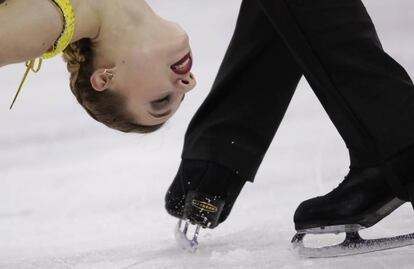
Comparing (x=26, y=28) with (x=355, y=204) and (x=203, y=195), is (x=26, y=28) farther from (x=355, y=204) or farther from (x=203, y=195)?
(x=355, y=204)

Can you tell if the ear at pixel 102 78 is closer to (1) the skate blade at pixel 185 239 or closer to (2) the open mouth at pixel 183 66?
(2) the open mouth at pixel 183 66

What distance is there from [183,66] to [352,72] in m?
0.47

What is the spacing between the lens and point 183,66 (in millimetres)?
2010

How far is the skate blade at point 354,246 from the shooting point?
1.78m

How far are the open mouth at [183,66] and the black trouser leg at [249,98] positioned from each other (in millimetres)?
180

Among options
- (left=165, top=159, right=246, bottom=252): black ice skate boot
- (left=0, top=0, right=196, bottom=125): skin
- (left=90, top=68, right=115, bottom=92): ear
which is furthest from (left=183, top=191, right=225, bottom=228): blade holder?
(left=90, top=68, right=115, bottom=92): ear

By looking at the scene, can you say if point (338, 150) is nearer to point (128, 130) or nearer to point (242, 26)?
point (242, 26)

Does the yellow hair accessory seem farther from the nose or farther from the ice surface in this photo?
the ice surface

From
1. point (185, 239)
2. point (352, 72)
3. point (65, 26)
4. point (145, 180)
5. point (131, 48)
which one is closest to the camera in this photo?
point (352, 72)

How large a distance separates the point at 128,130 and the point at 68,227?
412 millimetres

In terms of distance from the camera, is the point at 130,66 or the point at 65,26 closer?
the point at 65,26

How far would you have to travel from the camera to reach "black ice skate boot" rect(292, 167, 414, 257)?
177cm

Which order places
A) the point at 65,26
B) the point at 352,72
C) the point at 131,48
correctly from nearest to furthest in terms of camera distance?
the point at 352,72, the point at 65,26, the point at 131,48

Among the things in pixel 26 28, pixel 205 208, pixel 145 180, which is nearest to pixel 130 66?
pixel 26 28
